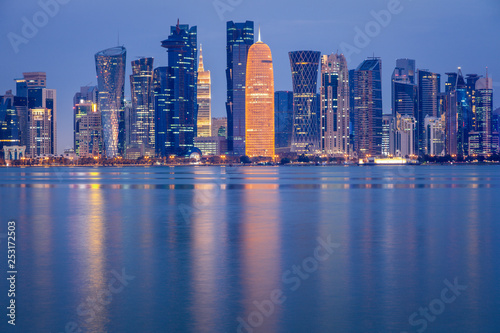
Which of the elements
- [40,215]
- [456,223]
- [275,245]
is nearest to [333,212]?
[456,223]

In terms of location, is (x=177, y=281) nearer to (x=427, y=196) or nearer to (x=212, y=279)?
(x=212, y=279)

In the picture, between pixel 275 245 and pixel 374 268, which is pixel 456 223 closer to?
pixel 275 245

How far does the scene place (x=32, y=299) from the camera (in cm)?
2052

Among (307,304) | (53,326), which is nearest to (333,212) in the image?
(307,304)

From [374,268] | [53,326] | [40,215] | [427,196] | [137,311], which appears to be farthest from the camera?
[427,196]

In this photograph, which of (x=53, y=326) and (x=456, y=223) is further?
(x=456, y=223)

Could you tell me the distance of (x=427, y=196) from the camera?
234 ft

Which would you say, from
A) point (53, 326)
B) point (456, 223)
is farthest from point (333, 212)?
point (53, 326)

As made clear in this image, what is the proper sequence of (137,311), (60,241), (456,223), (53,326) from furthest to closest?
(456,223)
(60,241)
(137,311)
(53,326)

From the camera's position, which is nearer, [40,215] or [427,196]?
[40,215]

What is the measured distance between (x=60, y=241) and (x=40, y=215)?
53.3 ft

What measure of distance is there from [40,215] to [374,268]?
32.2m

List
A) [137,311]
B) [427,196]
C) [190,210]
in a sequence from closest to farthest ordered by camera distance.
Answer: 1. [137,311]
2. [190,210]
3. [427,196]

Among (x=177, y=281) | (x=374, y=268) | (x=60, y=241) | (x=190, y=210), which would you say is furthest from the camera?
(x=190, y=210)
